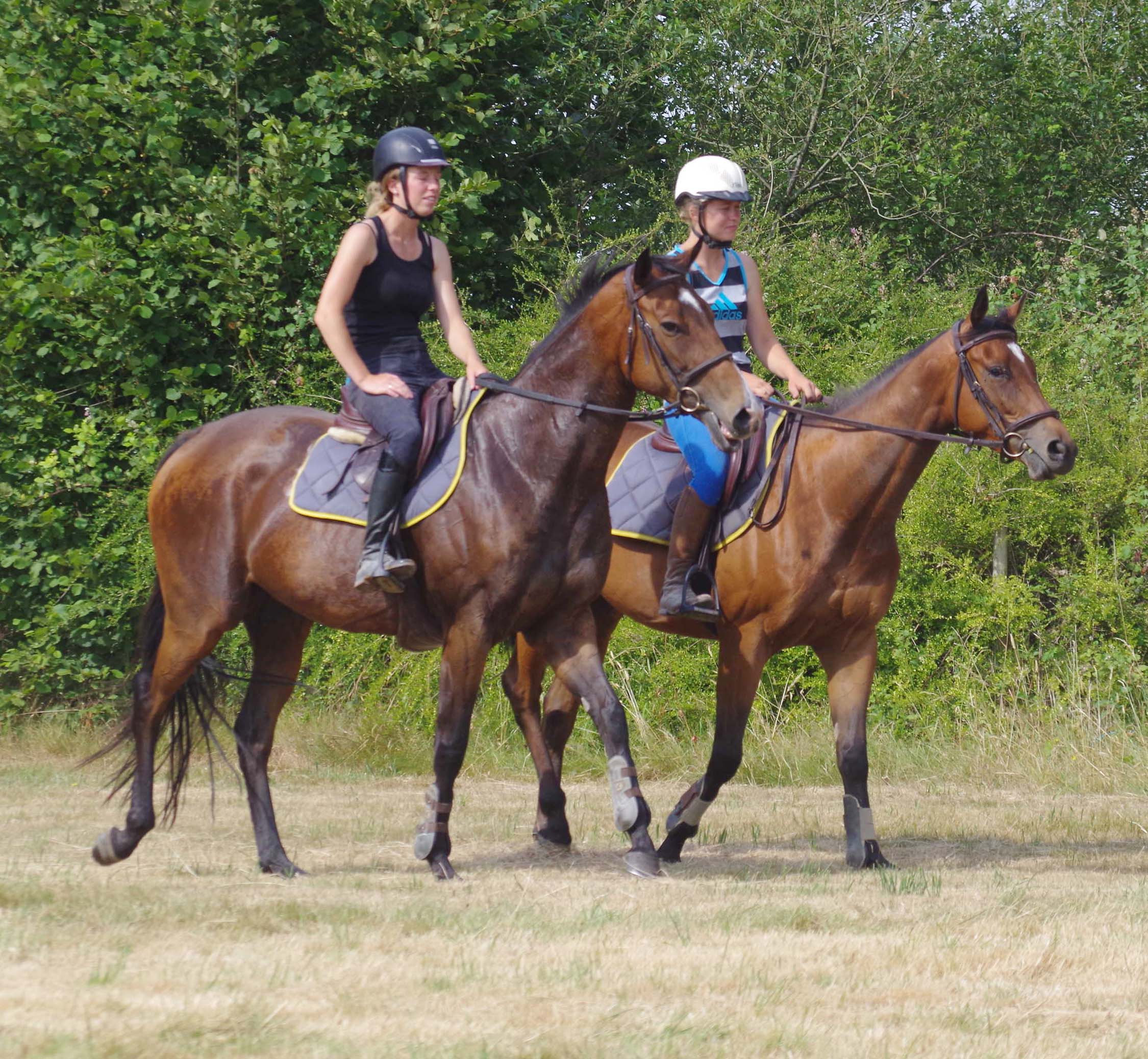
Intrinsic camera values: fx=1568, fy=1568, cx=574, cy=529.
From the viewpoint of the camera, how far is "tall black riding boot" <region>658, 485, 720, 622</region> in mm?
7336

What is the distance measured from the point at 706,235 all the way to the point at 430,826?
10.1 feet

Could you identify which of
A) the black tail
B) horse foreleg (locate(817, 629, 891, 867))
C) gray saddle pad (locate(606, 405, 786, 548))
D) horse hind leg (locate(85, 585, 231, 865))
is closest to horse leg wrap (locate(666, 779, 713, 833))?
horse foreleg (locate(817, 629, 891, 867))

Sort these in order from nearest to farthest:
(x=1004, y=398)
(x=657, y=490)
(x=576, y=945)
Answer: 1. (x=576, y=945)
2. (x=1004, y=398)
3. (x=657, y=490)

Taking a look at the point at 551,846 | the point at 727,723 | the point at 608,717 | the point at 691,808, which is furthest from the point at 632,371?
the point at 551,846

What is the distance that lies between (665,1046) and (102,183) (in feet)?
30.5

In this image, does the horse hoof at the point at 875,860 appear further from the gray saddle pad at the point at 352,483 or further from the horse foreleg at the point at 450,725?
the gray saddle pad at the point at 352,483

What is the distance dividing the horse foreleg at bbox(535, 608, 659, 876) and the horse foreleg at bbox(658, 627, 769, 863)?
79 centimetres

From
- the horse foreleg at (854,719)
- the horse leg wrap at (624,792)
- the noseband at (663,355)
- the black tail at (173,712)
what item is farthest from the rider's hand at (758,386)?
the black tail at (173,712)

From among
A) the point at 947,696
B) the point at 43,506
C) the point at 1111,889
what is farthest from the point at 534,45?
the point at 1111,889

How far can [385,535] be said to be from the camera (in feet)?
21.1

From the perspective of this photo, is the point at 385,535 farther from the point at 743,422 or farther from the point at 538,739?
the point at 538,739

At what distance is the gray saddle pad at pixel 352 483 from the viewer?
6.48m

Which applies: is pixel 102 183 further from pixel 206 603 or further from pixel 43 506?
pixel 206 603

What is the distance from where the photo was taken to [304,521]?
22.5ft
